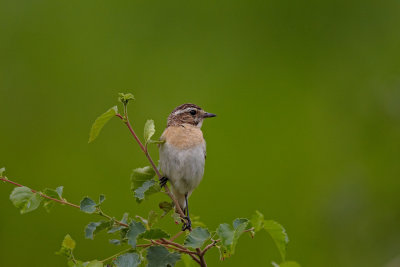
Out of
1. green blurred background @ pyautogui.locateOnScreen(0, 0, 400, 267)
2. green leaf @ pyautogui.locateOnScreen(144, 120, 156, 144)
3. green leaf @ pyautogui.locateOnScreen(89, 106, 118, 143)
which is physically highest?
green leaf @ pyautogui.locateOnScreen(89, 106, 118, 143)

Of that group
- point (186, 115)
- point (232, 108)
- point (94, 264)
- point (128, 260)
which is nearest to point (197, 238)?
point (128, 260)

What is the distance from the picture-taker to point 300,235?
5262 mm

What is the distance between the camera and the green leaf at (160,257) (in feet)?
6.75

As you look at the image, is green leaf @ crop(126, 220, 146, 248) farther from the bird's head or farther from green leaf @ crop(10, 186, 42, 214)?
the bird's head

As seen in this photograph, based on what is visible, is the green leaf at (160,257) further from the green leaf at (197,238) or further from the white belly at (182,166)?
the white belly at (182,166)

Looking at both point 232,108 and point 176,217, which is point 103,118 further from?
point 232,108

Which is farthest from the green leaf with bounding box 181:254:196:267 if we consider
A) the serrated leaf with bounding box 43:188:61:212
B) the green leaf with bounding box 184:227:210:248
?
the serrated leaf with bounding box 43:188:61:212

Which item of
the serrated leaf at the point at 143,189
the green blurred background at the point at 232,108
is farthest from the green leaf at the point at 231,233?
the green blurred background at the point at 232,108

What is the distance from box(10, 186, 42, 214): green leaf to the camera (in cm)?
207

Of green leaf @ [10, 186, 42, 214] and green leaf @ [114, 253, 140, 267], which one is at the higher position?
green leaf @ [10, 186, 42, 214]

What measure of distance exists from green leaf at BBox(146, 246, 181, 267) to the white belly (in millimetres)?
1081

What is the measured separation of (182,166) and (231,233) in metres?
1.15

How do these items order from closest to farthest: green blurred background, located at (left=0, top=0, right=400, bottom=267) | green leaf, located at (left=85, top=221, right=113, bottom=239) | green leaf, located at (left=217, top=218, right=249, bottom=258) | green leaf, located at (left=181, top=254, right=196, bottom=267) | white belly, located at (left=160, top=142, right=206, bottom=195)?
green leaf, located at (left=217, top=218, right=249, bottom=258), green leaf, located at (left=85, top=221, right=113, bottom=239), green leaf, located at (left=181, top=254, right=196, bottom=267), white belly, located at (left=160, top=142, right=206, bottom=195), green blurred background, located at (left=0, top=0, right=400, bottom=267)

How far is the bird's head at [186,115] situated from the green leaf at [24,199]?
4.61ft
